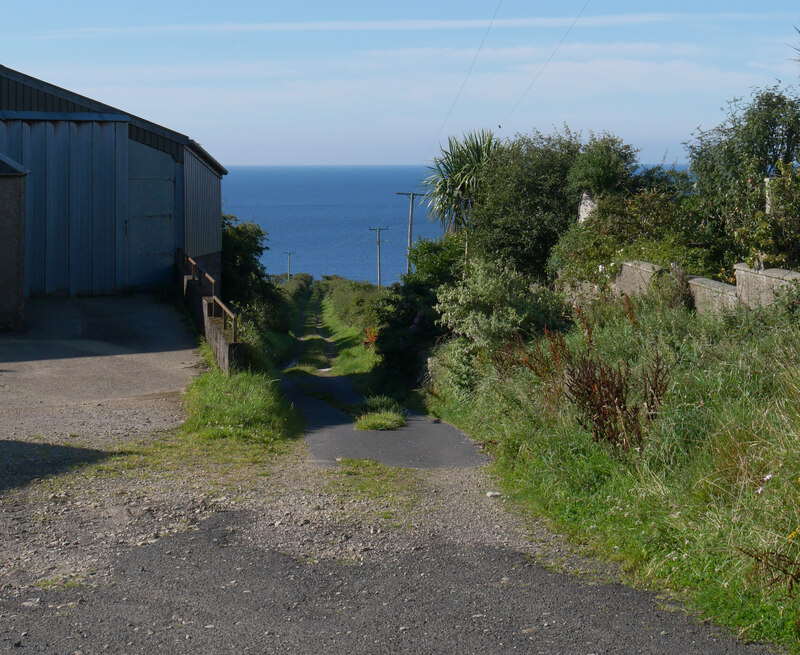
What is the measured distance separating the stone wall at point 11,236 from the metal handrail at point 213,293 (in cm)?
341

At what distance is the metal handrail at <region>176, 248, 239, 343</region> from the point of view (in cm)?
1250

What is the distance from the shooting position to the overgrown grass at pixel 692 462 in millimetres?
4797

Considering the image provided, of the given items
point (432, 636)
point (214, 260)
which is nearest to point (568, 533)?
point (432, 636)

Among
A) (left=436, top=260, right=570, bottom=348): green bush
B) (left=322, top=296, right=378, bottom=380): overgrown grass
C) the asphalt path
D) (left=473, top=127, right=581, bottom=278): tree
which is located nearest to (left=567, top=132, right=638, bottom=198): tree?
(left=473, top=127, right=581, bottom=278): tree

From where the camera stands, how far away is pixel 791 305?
877 cm

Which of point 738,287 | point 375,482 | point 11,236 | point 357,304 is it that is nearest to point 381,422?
point 375,482

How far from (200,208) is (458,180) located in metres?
7.56

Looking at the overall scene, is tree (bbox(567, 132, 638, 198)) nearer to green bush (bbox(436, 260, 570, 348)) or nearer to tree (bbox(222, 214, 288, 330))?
green bush (bbox(436, 260, 570, 348))

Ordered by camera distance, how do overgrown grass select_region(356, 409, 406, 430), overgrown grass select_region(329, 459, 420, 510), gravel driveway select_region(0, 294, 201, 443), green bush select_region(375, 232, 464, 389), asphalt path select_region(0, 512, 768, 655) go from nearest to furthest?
1. asphalt path select_region(0, 512, 768, 655)
2. overgrown grass select_region(329, 459, 420, 510)
3. gravel driveway select_region(0, 294, 201, 443)
4. overgrown grass select_region(356, 409, 406, 430)
5. green bush select_region(375, 232, 464, 389)

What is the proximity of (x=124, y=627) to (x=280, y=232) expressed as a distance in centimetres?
17864

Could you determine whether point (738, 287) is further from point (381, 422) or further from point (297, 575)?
point (297, 575)

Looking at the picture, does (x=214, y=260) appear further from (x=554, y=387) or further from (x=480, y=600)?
(x=480, y=600)

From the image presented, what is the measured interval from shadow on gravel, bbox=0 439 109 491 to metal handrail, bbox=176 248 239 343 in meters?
4.10

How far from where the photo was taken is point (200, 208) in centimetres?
2283
